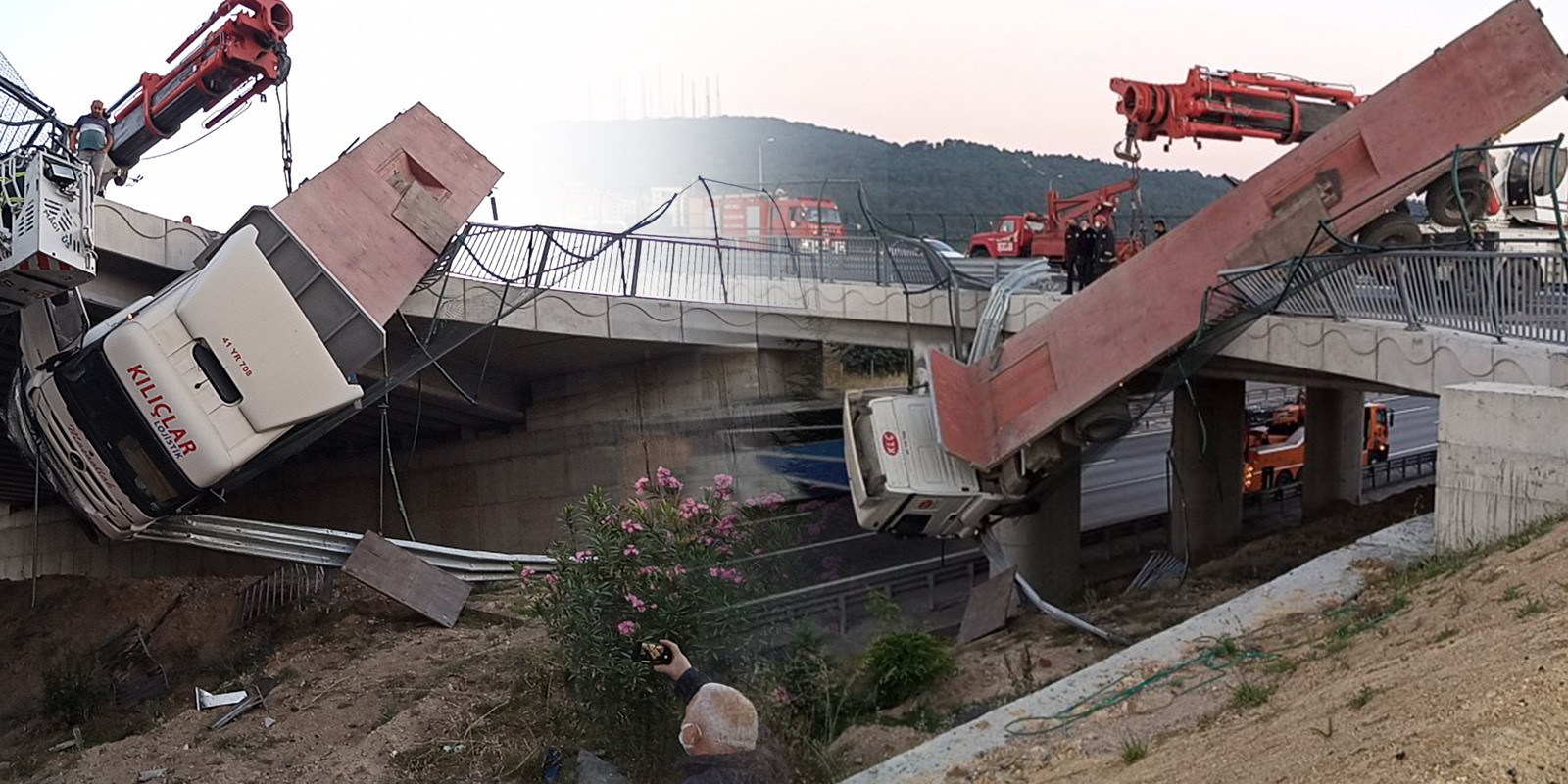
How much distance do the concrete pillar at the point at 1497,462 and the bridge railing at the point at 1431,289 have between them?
0.89 meters

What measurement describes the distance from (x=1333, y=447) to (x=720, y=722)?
70.3ft

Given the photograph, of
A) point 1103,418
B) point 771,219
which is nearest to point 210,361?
point 1103,418

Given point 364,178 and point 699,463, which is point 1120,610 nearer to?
point 699,463

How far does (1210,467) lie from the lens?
69.1 feet

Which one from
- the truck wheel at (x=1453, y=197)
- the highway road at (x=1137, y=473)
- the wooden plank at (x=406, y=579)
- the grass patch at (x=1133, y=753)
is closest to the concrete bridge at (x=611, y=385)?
the truck wheel at (x=1453, y=197)

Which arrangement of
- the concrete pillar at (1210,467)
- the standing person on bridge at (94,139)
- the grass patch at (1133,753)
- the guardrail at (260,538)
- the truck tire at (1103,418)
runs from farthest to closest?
the concrete pillar at (1210,467) → the standing person on bridge at (94,139) → the truck tire at (1103,418) → the guardrail at (260,538) → the grass patch at (1133,753)

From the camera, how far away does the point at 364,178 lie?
40.1 ft

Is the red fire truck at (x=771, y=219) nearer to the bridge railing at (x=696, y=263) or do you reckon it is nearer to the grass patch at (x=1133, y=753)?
the bridge railing at (x=696, y=263)

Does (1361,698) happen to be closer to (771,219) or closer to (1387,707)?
(1387,707)

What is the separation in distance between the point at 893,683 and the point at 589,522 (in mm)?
3238

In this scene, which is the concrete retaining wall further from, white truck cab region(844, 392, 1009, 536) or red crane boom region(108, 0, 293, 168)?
white truck cab region(844, 392, 1009, 536)

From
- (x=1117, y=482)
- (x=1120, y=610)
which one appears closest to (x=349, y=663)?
(x=1120, y=610)

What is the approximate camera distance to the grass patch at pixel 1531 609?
518 cm

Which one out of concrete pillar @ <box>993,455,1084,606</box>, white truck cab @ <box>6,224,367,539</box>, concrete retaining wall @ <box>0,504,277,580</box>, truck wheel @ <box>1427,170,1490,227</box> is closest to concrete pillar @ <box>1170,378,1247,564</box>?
concrete pillar @ <box>993,455,1084,606</box>
